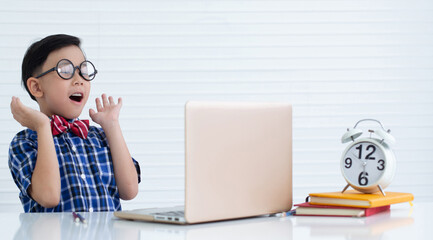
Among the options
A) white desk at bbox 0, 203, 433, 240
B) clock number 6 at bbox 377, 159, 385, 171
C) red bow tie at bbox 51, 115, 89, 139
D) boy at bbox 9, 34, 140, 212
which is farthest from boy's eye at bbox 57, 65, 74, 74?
clock number 6 at bbox 377, 159, 385, 171

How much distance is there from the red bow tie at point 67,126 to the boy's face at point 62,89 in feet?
0.11

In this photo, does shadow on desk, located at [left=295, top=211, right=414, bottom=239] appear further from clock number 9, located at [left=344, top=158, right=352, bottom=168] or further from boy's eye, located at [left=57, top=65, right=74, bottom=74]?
boy's eye, located at [left=57, top=65, right=74, bottom=74]

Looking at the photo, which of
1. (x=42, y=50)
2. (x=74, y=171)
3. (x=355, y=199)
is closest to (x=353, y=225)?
(x=355, y=199)

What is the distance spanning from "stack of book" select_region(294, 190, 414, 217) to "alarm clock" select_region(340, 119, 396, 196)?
3cm

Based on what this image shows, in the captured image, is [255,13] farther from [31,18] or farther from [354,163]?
[354,163]

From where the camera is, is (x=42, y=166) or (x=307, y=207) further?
(x=42, y=166)

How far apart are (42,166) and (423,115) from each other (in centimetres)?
232

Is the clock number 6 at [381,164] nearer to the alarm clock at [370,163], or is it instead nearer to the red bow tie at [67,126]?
the alarm clock at [370,163]

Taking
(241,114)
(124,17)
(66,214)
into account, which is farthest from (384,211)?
(124,17)

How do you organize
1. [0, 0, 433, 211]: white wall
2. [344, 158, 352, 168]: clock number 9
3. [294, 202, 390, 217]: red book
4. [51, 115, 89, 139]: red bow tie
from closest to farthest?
[294, 202, 390, 217]: red book
[344, 158, 352, 168]: clock number 9
[51, 115, 89, 139]: red bow tie
[0, 0, 433, 211]: white wall

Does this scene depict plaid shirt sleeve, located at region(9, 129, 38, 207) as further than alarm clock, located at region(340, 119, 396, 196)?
Yes

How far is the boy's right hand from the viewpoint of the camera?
1656mm

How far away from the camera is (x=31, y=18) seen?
3172 millimetres

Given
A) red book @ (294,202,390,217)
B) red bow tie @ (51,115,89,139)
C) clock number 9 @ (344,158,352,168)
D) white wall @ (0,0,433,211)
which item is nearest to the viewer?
red book @ (294,202,390,217)
